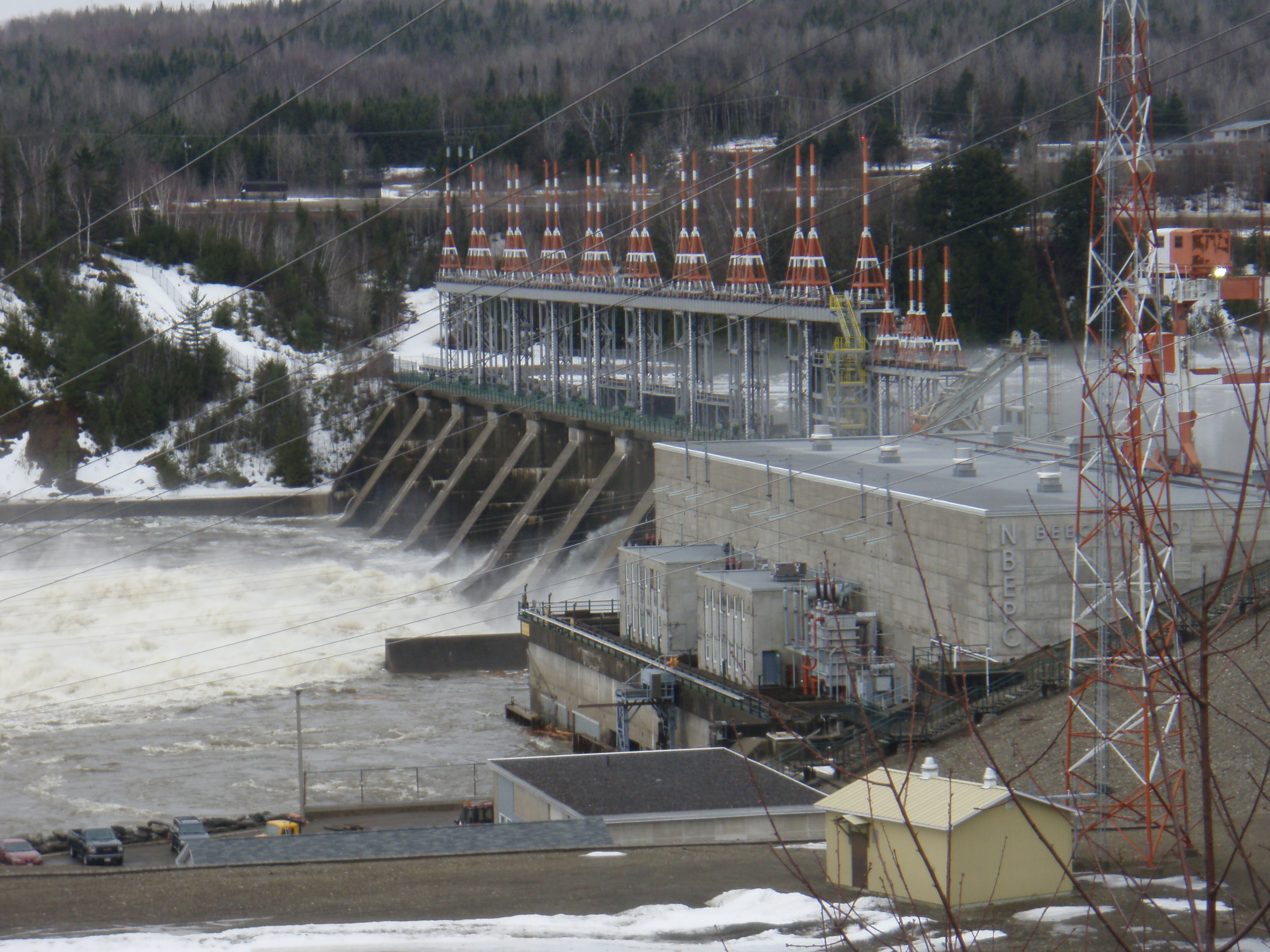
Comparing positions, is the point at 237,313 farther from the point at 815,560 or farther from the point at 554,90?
the point at 815,560

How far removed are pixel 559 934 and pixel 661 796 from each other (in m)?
6.06

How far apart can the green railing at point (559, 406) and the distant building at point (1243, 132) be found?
1492 cm

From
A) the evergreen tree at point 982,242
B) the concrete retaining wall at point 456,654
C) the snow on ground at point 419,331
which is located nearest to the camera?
the concrete retaining wall at point 456,654

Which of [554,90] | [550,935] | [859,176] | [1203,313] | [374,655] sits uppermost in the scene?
[554,90]

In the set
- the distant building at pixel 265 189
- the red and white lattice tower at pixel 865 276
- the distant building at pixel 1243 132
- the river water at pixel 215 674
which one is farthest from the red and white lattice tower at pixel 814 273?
the distant building at pixel 265 189

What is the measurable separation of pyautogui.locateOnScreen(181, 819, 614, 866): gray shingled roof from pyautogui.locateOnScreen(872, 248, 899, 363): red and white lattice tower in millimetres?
18356

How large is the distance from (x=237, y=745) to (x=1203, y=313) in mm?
15127

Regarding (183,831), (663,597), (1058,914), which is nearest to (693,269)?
(663,597)

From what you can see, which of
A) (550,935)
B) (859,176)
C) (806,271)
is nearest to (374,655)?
(806,271)

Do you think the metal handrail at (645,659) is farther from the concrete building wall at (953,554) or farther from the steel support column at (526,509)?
the steel support column at (526,509)

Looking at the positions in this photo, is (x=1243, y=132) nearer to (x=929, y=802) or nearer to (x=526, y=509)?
(x=526, y=509)

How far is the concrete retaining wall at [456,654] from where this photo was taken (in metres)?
27.6

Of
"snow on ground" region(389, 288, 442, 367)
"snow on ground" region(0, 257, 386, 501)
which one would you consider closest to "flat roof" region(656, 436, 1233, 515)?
"snow on ground" region(0, 257, 386, 501)

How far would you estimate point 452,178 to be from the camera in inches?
2574
